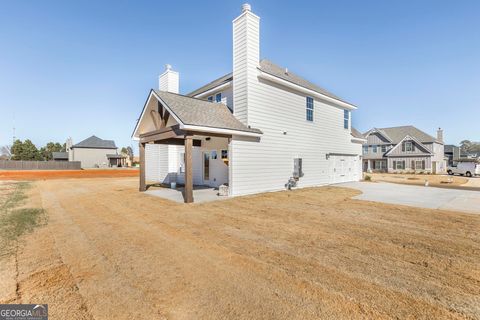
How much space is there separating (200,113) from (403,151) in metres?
39.8

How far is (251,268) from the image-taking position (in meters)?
3.76

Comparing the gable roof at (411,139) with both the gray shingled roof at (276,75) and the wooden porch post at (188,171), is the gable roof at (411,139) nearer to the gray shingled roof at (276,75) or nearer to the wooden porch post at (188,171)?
the gray shingled roof at (276,75)

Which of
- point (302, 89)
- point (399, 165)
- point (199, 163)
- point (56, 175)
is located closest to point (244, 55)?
point (302, 89)

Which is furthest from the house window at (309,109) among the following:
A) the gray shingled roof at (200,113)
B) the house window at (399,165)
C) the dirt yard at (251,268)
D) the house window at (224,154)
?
the house window at (399,165)

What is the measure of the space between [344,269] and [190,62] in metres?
17.1

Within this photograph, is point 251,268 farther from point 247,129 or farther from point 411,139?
point 411,139

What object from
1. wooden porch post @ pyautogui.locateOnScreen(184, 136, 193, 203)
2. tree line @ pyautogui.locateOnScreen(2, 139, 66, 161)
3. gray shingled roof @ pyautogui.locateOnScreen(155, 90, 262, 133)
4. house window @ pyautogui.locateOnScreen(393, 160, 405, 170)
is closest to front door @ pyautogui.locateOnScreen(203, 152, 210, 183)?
gray shingled roof @ pyautogui.locateOnScreen(155, 90, 262, 133)

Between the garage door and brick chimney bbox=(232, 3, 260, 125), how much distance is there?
965 centimetres

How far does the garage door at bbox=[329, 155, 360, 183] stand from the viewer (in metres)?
18.1

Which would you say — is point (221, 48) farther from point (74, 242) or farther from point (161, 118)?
point (74, 242)

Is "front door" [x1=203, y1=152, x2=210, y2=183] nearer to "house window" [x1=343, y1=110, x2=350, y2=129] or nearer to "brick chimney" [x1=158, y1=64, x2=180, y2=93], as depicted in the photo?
"brick chimney" [x1=158, y1=64, x2=180, y2=93]

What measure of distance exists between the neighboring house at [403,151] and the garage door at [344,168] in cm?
2281

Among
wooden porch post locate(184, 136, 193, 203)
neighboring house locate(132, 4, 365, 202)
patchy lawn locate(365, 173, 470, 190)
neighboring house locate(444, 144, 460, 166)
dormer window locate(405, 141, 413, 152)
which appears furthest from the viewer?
neighboring house locate(444, 144, 460, 166)

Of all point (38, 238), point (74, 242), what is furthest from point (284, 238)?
point (38, 238)
